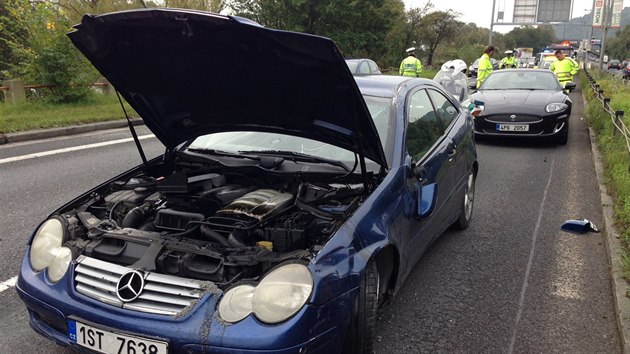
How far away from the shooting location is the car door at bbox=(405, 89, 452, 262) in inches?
134

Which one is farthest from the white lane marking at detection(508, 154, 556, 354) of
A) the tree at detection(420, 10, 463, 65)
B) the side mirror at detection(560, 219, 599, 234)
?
the tree at detection(420, 10, 463, 65)

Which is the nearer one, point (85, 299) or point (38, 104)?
point (85, 299)

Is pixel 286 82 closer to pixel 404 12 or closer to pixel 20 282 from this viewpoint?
pixel 20 282

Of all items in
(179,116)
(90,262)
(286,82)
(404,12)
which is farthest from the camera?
(404,12)

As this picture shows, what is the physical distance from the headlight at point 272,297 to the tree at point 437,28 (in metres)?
50.9

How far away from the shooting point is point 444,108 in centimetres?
469

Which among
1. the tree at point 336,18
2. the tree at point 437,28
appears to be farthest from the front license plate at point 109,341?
the tree at point 437,28

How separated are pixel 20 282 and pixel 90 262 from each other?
0.45 metres

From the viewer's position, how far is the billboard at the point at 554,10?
3828cm

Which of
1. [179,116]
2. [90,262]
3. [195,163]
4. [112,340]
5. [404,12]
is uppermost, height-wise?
[404,12]

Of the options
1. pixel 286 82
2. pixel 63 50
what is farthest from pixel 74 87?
pixel 286 82

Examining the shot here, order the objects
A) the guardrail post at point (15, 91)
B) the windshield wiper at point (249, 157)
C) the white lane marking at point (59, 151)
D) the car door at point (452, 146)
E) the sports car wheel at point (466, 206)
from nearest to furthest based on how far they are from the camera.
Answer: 1. the windshield wiper at point (249, 157)
2. the car door at point (452, 146)
3. the sports car wheel at point (466, 206)
4. the white lane marking at point (59, 151)
5. the guardrail post at point (15, 91)

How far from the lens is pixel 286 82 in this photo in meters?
2.90

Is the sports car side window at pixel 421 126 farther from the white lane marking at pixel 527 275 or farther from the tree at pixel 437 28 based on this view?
the tree at pixel 437 28
